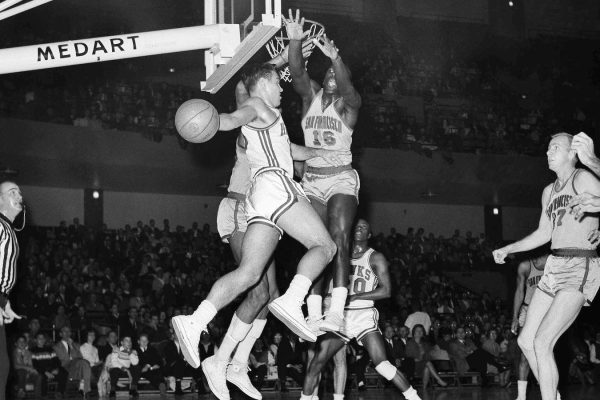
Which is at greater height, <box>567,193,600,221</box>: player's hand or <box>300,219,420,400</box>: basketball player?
<box>567,193,600,221</box>: player's hand

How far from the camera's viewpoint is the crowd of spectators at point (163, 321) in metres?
15.8

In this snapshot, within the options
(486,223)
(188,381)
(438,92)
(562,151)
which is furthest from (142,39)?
(486,223)

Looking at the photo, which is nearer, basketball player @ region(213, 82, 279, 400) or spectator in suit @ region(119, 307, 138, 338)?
basketball player @ region(213, 82, 279, 400)

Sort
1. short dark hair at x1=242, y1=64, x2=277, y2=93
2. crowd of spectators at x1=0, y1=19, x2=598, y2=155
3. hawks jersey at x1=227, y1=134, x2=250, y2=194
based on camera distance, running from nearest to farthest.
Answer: short dark hair at x1=242, y1=64, x2=277, y2=93, hawks jersey at x1=227, y1=134, x2=250, y2=194, crowd of spectators at x1=0, y1=19, x2=598, y2=155

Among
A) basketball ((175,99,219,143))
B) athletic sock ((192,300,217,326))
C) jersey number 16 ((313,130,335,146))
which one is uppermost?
jersey number 16 ((313,130,335,146))

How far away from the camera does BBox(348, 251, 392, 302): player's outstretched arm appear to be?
1108 centimetres

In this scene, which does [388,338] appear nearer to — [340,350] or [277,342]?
[277,342]

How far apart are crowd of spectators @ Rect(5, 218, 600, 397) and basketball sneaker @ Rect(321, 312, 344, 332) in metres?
8.82

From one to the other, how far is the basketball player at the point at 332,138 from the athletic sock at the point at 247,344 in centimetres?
71

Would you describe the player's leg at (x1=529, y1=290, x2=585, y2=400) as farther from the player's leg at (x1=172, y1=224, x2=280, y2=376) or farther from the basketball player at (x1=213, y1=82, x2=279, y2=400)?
the player's leg at (x1=172, y1=224, x2=280, y2=376)

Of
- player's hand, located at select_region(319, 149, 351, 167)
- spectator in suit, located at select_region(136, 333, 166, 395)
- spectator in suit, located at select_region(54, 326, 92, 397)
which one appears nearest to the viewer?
player's hand, located at select_region(319, 149, 351, 167)

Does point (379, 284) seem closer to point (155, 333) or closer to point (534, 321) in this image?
point (534, 321)

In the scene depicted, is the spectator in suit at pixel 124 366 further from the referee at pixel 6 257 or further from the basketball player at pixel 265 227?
the basketball player at pixel 265 227

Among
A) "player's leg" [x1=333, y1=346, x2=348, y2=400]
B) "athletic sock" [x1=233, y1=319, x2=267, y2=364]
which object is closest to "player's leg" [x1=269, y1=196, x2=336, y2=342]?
"athletic sock" [x1=233, y1=319, x2=267, y2=364]
